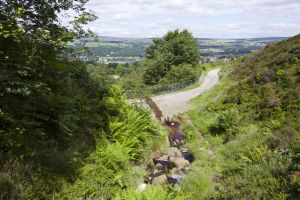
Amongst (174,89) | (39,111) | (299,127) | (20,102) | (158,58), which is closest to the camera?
(20,102)

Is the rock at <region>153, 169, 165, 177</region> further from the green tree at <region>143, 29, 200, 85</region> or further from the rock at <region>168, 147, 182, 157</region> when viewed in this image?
the green tree at <region>143, 29, 200, 85</region>

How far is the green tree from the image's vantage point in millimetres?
58781

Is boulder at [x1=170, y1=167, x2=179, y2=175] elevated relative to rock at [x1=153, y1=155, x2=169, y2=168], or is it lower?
lower

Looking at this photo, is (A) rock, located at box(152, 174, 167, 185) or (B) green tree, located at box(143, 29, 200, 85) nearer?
(A) rock, located at box(152, 174, 167, 185)

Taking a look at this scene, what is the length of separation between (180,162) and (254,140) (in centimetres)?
307

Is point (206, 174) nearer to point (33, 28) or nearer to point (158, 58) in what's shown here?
point (33, 28)

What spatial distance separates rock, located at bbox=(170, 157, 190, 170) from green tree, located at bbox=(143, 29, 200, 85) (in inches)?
1745

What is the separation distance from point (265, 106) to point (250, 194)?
993 cm

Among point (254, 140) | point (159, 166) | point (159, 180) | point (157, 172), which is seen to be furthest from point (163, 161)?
point (254, 140)

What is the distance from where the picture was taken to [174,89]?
40.3 meters

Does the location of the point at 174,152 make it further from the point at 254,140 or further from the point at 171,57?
the point at 171,57

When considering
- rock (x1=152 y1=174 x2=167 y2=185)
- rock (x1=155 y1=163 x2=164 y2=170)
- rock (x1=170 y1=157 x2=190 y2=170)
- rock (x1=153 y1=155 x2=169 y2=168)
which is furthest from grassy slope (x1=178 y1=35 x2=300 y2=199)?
rock (x1=155 y1=163 x2=164 y2=170)

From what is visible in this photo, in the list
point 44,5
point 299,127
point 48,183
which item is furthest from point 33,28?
point 299,127

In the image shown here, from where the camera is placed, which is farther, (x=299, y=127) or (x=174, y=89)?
(x=174, y=89)
